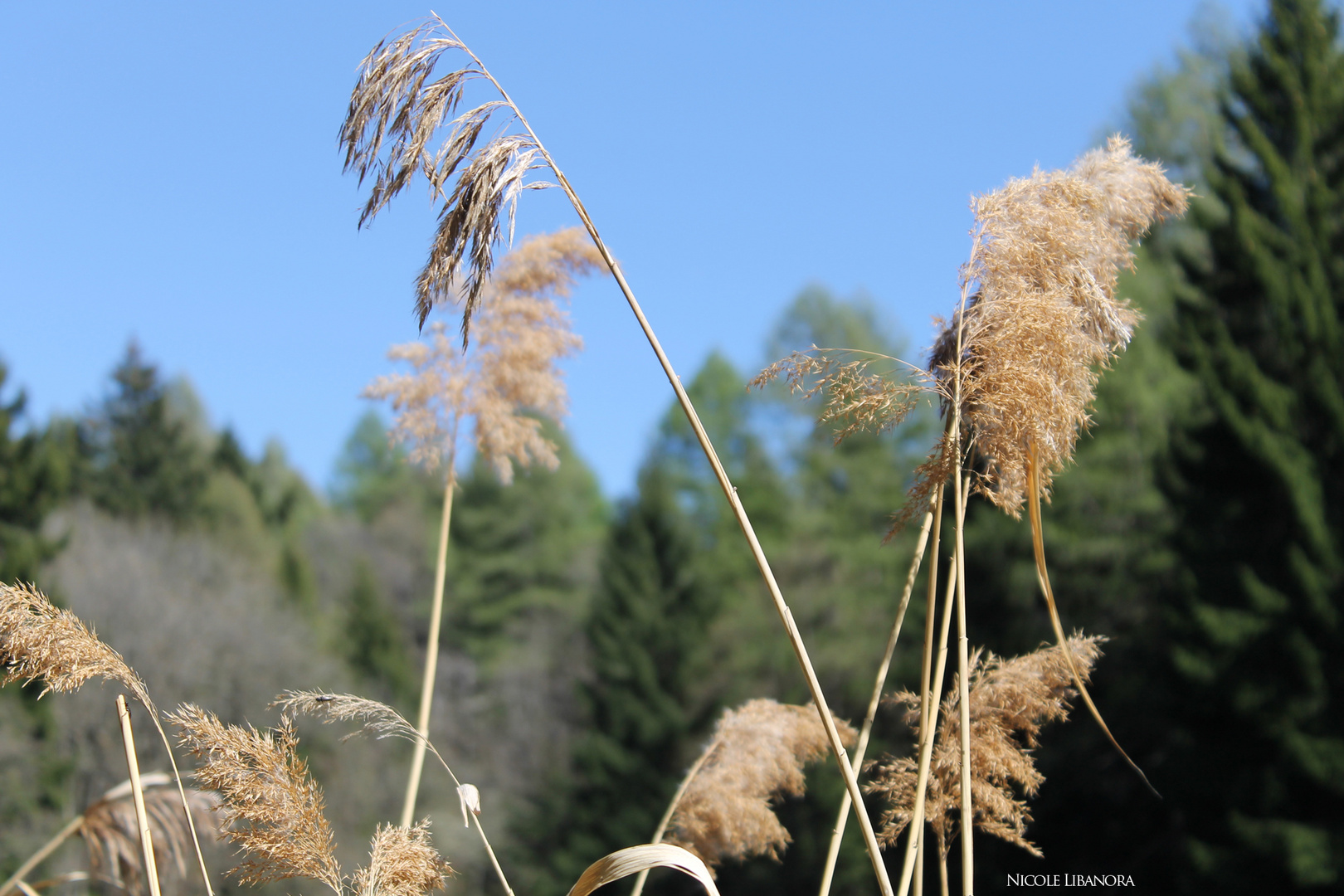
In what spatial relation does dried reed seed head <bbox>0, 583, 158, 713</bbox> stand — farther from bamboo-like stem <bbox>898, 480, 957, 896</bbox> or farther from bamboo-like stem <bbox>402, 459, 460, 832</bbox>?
bamboo-like stem <bbox>898, 480, 957, 896</bbox>

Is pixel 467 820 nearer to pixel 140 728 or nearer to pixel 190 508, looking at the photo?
pixel 140 728

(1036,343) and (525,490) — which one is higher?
(525,490)

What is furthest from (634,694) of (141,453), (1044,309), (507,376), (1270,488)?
(1044,309)

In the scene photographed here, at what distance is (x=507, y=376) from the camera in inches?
133

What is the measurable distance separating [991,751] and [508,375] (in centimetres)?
185

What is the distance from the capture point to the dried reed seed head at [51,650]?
1776 mm

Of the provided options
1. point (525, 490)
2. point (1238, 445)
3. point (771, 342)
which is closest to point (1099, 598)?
point (1238, 445)

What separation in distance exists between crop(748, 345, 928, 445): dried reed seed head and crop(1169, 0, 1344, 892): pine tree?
1250 centimetres

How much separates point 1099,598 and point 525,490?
73.6 feet

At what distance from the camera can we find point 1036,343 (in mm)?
2061

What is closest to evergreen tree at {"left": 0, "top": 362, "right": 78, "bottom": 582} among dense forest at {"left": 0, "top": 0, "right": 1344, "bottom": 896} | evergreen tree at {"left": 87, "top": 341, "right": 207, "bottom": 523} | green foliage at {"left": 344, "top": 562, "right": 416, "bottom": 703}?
dense forest at {"left": 0, "top": 0, "right": 1344, "bottom": 896}

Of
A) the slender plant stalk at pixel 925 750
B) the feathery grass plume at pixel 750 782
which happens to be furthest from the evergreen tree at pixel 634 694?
the slender plant stalk at pixel 925 750

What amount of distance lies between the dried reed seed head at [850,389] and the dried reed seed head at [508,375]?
141 cm

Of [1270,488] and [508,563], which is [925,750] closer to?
[1270,488]
